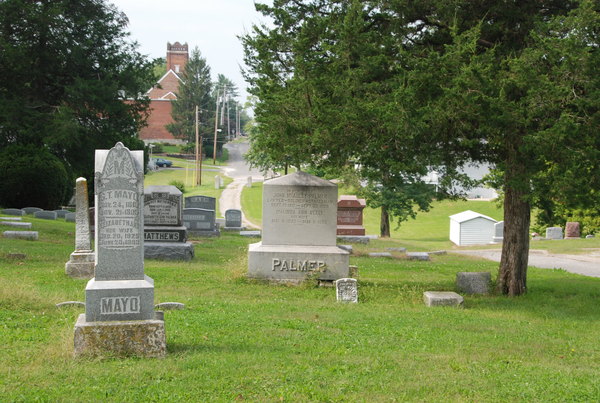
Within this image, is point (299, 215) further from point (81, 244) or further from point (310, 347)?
point (310, 347)

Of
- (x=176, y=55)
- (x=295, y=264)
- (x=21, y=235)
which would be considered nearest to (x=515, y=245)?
(x=295, y=264)

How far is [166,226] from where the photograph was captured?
62.9 feet

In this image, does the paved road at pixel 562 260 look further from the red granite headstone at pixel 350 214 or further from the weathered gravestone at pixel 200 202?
the weathered gravestone at pixel 200 202

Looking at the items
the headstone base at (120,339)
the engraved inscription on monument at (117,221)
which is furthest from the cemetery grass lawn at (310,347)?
the engraved inscription on monument at (117,221)

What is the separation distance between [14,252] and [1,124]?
1915 centimetres

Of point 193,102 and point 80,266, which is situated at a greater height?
point 193,102

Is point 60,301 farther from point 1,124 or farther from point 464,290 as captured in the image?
point 1,124

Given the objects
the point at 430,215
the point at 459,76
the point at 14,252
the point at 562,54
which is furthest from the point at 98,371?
the point at 430,215

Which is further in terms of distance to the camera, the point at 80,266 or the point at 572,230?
the point at 572,230

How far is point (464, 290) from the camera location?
14305mm

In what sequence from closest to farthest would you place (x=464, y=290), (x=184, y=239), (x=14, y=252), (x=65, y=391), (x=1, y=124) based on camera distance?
(x=65, y=391) → (x=464, y=290) → (x=14, y=252) → (x=184, y=239) → (x=1, y=124)

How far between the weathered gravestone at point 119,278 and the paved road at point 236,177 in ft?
110

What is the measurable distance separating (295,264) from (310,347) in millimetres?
6499

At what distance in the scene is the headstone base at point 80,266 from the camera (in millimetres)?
14234
